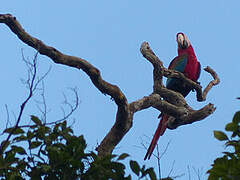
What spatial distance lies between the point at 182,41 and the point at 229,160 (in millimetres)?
4930

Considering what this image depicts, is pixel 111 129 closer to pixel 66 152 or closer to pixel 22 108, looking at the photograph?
pixel 66 152

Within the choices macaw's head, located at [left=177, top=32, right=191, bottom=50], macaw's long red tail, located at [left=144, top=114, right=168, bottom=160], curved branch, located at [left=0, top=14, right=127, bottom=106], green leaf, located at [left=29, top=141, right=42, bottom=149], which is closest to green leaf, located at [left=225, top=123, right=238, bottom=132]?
green leaf, located at [left=29, top=141, right=42, bottom=149]

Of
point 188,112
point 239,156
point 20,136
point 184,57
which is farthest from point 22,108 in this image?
point 184,57

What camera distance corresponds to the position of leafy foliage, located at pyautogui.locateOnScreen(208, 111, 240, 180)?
7.57ft

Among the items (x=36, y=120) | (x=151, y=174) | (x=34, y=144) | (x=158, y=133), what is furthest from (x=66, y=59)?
(x=158, y=133)

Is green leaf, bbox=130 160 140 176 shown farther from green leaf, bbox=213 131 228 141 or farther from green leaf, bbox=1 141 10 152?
green leaf, bbox=1 141 10 152

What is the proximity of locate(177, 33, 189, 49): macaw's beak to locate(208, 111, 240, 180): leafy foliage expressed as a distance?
15.4 feet

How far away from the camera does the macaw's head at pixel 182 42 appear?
23.4 ft

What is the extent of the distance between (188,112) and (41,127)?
2.34m

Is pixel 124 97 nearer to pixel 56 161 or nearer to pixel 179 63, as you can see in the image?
pixel 56 161

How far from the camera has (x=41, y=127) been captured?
277 centimetres

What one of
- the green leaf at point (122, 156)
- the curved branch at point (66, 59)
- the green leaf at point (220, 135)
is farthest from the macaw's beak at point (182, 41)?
the green leaf at point (220, 135)

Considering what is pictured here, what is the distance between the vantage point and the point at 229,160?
245 cm

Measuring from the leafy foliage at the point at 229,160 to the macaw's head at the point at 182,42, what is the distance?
4686mm
